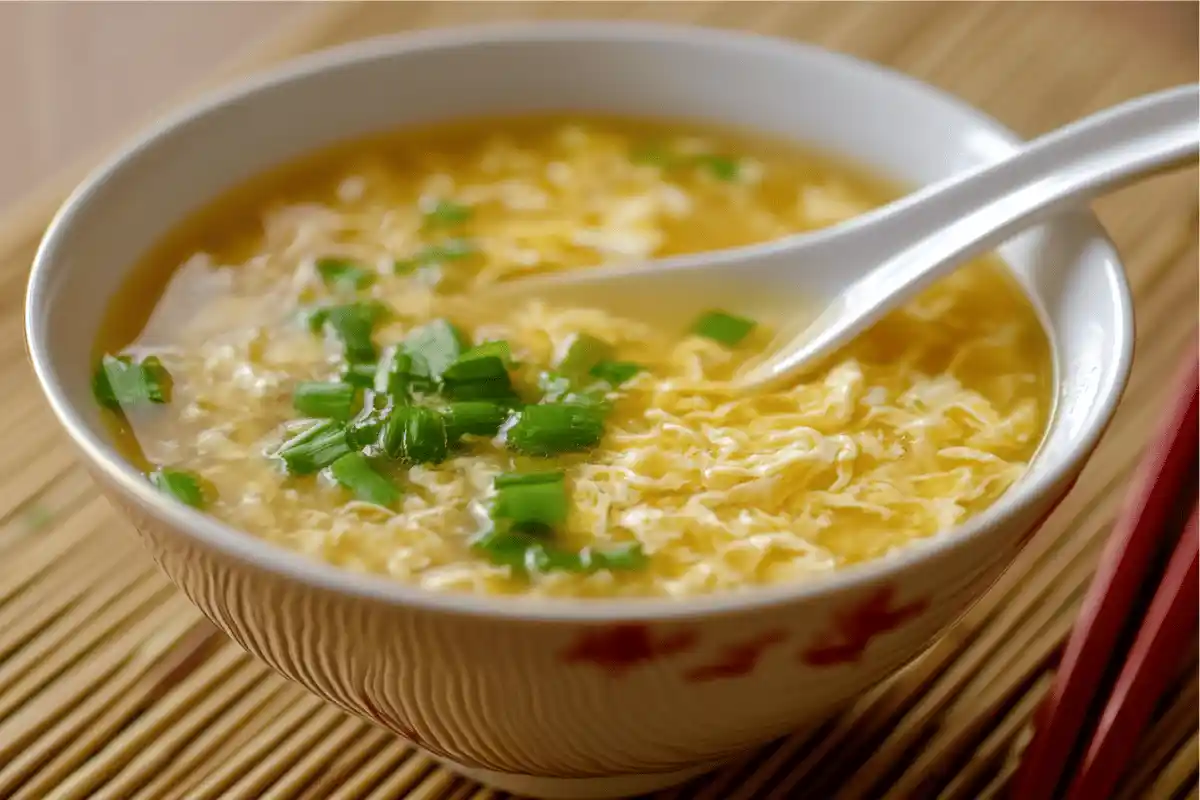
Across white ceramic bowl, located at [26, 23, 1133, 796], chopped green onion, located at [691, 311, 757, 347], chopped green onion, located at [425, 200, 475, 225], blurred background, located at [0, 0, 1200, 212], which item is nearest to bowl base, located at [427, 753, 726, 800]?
white ceramic bowl, located at [26, 23, 1133, 796]

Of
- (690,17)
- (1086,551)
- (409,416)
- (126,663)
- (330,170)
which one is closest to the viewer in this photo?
(409,416)

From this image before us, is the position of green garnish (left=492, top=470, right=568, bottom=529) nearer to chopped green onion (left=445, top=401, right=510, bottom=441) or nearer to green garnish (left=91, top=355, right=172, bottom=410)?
chopped green onion (left=445, top=401, right=510, bottom=441)

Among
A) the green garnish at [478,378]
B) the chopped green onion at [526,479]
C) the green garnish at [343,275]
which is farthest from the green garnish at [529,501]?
the green garnish at [343,275]

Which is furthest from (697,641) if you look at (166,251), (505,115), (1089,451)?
(505,115)

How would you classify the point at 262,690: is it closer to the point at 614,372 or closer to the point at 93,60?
the point at 614,372

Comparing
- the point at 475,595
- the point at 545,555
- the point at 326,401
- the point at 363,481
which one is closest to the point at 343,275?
the point at 326,401

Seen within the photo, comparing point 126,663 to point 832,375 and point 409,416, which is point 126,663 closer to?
point 409,416
